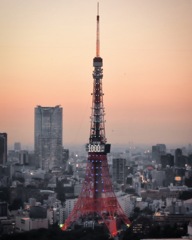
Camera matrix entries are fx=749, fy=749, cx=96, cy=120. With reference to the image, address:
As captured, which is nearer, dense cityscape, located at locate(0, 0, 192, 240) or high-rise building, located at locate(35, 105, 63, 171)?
dense cityscape, located at locate(0, 0, 192, 240)

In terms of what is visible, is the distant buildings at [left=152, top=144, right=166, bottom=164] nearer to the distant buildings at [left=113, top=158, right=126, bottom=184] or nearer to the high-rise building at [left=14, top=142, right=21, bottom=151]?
the distant buildings at [left=113, top=158, right=126, bottom=184]

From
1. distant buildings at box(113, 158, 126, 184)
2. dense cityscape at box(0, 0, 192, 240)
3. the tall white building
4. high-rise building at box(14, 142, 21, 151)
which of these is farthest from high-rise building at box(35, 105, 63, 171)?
distant buildings at box(113, 158, 126, 184)

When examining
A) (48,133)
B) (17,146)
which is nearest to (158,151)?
(48,133)

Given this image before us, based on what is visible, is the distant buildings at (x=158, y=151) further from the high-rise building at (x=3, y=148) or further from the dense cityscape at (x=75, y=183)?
the high-rise building at (x=3, y=148)

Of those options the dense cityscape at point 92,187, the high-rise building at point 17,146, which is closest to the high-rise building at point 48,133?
the dense cityscape at point 92,187

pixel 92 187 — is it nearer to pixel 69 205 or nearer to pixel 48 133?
pixel 69 205
